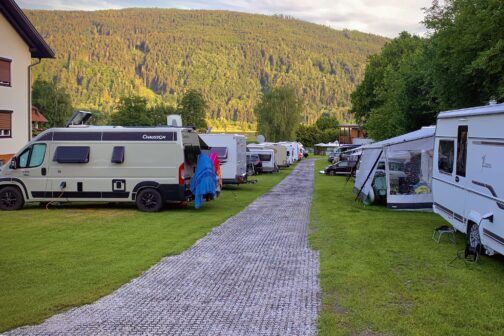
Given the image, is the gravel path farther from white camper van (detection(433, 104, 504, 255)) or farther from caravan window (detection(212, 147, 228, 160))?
caravan window (detection(212, 147, 228, 160))

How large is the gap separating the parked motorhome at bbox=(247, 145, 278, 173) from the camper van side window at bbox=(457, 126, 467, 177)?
29.4 metres

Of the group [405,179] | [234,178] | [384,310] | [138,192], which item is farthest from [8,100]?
[384,310]

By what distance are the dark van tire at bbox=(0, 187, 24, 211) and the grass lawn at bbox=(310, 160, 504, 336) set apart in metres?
9.16

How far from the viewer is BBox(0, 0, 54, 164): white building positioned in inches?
1174

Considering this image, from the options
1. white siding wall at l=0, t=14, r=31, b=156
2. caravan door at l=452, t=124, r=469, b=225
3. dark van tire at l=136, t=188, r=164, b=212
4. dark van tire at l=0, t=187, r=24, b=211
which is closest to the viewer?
caravan door at l=452, t=124, r=469, b=225

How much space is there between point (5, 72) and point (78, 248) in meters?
23.4

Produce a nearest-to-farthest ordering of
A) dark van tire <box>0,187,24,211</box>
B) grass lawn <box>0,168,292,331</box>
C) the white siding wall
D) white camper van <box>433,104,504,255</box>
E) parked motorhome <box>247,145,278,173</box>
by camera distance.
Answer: grass lawn <box>0,168,292,331</box> → white camper van <box>433,104,504,255</box> → dark van tire <box>0,187,24,211</box> → the white siding wall → parked motorhome <box>247,145,278,173</box>

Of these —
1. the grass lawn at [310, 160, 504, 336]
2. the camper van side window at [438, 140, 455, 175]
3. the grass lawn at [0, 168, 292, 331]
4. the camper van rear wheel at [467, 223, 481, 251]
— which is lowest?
the grass lawn at [0, 168, 292, 331]

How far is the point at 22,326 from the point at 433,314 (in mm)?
4533

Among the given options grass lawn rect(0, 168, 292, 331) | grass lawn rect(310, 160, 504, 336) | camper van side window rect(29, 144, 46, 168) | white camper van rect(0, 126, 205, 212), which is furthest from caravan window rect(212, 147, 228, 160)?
grass lawn rect(310, 160, 504, 336)

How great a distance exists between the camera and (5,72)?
3009 cm

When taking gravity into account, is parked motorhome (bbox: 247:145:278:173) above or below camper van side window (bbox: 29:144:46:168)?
below

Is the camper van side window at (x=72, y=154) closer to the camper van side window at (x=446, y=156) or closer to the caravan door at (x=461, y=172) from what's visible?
the camper van side window at (x=446, y=156)

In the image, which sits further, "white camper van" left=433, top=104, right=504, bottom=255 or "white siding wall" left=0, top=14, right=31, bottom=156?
"white siding wall" left=0, top=14, right=31, bottom=156
